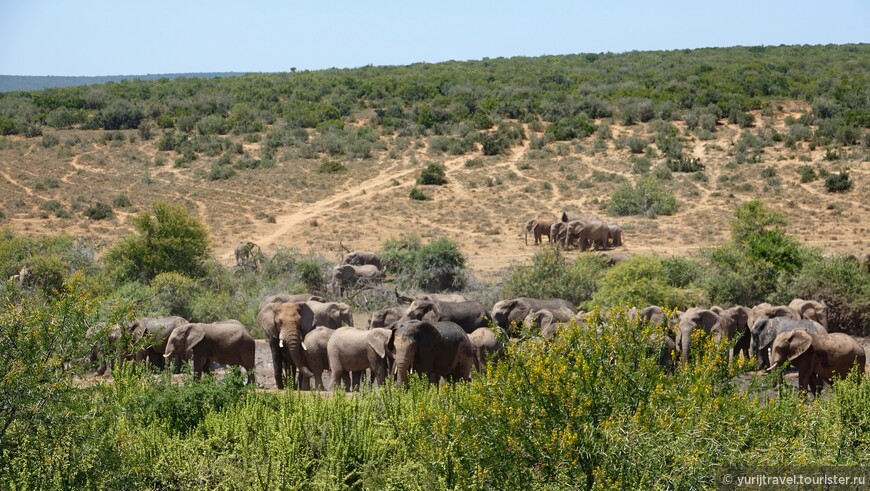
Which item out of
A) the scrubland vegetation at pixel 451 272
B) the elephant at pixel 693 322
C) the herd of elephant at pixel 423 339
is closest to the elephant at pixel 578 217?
the scrubland vegetation at pixel 451 272

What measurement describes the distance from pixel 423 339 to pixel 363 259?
40.2 ft

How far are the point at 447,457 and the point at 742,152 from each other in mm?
36010

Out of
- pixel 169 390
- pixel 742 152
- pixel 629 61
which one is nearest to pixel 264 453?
pixel 169 390

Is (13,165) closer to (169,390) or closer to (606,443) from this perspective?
(169,390)

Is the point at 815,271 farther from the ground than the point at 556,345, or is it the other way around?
the point at 556,345

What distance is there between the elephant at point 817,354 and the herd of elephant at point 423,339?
14 millimetres

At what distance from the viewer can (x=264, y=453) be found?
9711 millimetres

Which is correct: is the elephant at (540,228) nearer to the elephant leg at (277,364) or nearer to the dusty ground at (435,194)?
the dusty ground at (435,194)

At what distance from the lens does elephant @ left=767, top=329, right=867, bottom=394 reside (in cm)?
1365

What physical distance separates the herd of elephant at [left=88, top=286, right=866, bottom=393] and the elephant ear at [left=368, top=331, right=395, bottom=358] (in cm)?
2

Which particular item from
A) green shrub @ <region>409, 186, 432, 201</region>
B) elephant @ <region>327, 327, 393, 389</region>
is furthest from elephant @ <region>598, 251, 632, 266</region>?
green shrub @ <region>409, 186, 432, 201</region>

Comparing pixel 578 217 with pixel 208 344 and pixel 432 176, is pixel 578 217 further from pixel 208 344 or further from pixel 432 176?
pixel 208 344

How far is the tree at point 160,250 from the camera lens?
23703 mm

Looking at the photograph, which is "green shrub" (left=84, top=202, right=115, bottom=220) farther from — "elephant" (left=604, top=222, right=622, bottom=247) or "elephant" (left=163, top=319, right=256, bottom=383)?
"elephant" (left=163, top=319, right=256, bottom=383)
